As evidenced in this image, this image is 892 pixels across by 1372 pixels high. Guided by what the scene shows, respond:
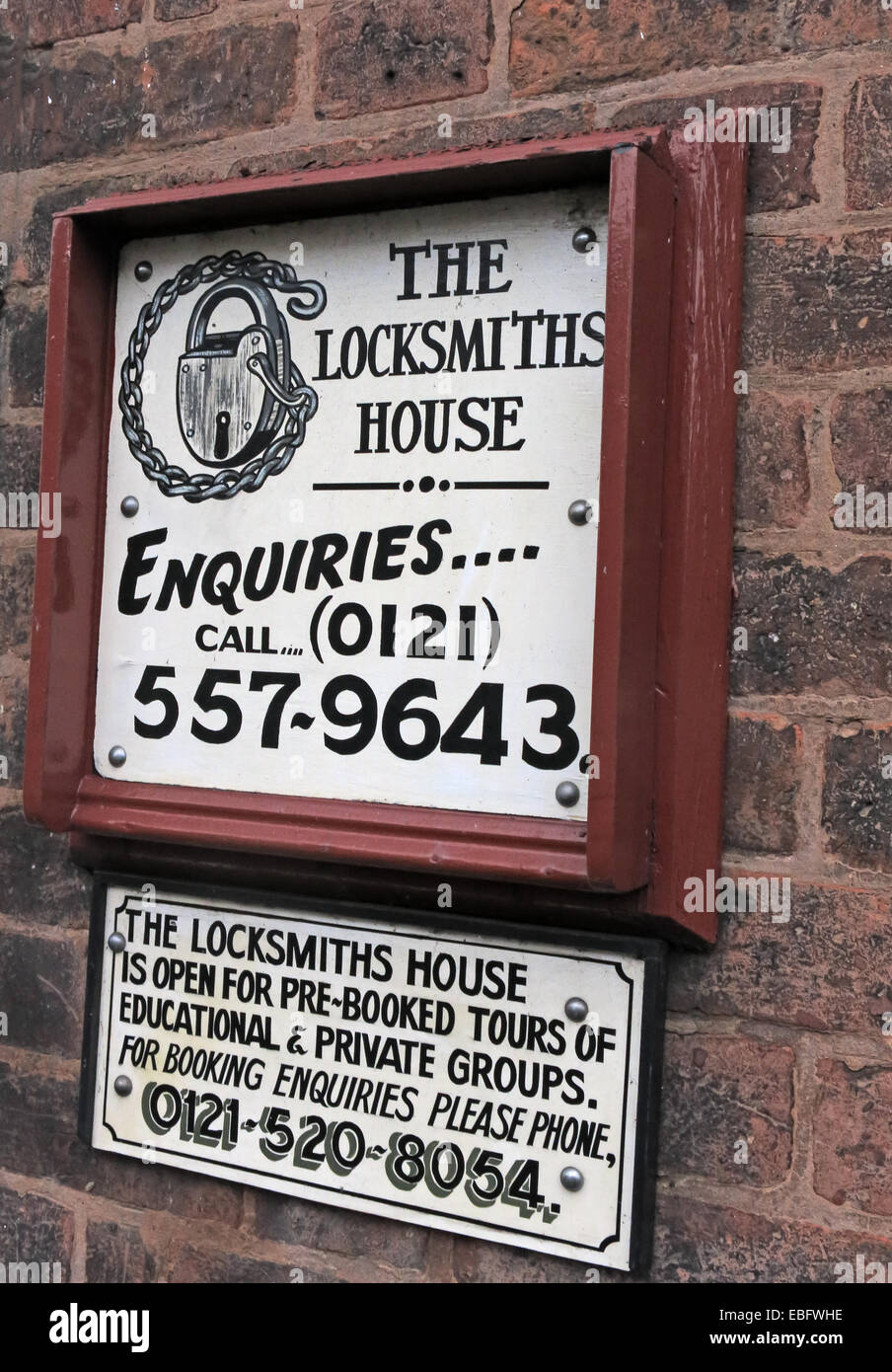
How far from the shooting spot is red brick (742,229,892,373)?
1.46 m

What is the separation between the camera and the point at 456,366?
1.61m

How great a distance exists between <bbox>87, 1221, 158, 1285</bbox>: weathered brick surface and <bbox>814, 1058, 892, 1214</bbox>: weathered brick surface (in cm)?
99

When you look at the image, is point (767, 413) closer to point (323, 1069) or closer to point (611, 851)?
point (611, 851)

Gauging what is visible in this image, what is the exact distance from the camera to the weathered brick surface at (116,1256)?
188 centimetres

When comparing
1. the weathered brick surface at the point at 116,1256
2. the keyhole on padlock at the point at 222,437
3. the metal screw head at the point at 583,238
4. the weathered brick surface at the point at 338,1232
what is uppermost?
the metal screw head at the point at 583,238

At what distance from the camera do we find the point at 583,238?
60.3 inches

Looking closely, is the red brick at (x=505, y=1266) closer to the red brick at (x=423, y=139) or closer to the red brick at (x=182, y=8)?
the red brick at (x=423, y=139)

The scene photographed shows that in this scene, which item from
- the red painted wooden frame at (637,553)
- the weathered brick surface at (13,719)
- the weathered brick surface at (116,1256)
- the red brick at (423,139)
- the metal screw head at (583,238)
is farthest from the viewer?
the weathered brick surface at (13,719)

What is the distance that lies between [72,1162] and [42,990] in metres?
0.26

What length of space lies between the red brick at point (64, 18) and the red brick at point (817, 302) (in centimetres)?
107

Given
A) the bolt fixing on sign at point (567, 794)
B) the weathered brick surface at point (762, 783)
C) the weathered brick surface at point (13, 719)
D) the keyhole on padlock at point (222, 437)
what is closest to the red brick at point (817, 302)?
the weathered brick surface at point (762, 783)

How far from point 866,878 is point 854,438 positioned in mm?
498
